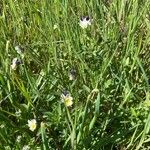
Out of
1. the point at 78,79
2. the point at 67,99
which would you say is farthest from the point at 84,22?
the point at 67,99

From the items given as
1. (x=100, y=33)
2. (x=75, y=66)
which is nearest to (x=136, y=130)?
(x=75, y=66)

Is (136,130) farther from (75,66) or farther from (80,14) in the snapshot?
(80,14)

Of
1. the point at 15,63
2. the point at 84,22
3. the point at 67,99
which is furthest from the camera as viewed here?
the point at 84,22

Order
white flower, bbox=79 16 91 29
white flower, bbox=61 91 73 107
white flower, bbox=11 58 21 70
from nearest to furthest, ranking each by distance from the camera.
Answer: white flower, bbox=61 91 73 107 < white flower, bbox=11 58 21 70 < white flower, bbox=79 16 91 29

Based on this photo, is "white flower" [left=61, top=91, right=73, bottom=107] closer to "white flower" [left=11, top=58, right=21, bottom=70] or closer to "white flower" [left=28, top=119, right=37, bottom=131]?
"white flower" [left=28, top=119, right=37, bottom=131]

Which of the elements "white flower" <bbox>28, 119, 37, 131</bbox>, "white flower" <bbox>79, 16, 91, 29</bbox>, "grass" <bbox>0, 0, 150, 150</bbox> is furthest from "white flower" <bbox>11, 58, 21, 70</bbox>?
"white flower" <bbox>79, 16, 91, 29</bbox>

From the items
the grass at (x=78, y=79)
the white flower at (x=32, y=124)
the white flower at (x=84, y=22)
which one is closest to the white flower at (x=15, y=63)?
the grass at (x=78, y=79)

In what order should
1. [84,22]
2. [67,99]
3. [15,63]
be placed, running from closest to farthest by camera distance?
[67,99] < [15,63] < [84,22]

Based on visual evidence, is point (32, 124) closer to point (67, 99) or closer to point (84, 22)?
point (67, 99)

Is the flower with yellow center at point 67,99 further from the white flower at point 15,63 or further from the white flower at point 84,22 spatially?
the white flower at point 84,22
